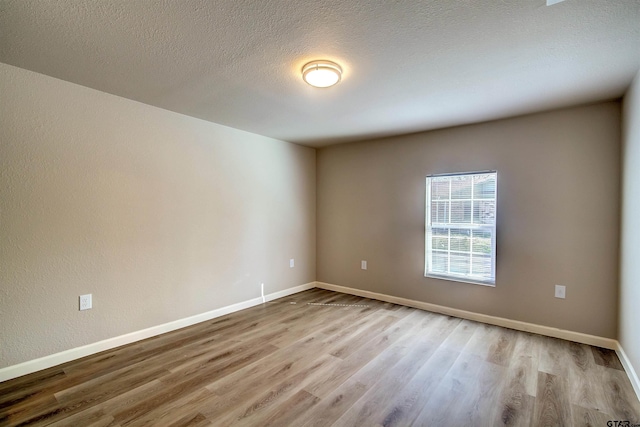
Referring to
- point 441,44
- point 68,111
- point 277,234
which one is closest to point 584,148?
point 441,44

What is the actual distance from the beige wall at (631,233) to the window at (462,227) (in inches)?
39.1

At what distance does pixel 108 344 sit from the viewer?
102 inches

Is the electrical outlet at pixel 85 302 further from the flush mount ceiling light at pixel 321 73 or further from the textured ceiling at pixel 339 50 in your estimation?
the flush mount ceiling light at pixel 321 73

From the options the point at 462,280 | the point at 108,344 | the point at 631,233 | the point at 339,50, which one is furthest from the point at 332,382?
the point at 631,233

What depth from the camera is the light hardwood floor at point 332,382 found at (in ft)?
5.78

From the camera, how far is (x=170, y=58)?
199 centimetres

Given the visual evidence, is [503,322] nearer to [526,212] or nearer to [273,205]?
[526,212]

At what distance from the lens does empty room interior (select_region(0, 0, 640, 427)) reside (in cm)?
173

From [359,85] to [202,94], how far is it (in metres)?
1.36

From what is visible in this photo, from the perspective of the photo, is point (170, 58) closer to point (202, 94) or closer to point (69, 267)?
point (202, 94)

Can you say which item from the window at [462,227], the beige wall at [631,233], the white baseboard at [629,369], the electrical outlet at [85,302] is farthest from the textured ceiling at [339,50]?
the white baseboard at [629,369]

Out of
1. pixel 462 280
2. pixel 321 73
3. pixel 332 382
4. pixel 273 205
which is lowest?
pixel 332 382

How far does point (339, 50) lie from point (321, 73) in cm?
23

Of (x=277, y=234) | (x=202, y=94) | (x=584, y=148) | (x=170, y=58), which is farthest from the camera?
(x=277, y=234)
